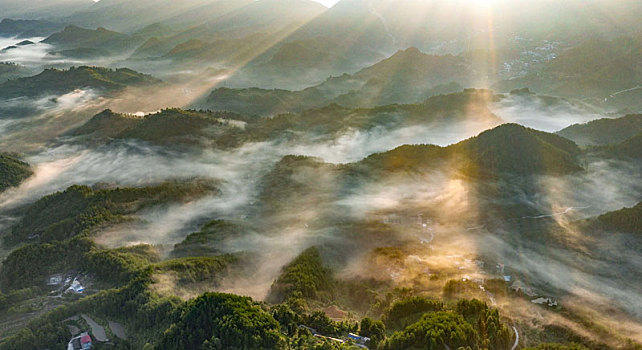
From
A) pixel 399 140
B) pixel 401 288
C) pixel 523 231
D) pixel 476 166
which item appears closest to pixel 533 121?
pixel 399 140

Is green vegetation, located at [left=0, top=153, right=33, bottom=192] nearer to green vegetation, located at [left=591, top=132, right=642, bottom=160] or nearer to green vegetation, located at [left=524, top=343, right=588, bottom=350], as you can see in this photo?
green vegetation, located at [left=524, top=343, right=588, bottom=350]

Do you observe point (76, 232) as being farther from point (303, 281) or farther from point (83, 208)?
point (303, 281)

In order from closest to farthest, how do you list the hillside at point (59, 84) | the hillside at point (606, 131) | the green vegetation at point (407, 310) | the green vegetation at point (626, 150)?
the green vegetation at point (407, 310), the green vegetation at point (626, 150), the hillside at point (606, 131), the hillside at point (59, 84)

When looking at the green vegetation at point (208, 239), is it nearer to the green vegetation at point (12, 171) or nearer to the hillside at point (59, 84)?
the green vegetation at point (12, 171)

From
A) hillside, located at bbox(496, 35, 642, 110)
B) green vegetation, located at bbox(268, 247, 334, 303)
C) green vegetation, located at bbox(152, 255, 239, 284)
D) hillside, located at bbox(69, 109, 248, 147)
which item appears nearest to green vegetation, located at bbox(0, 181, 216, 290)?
green vegetation, located at bbox(152, 255, 239, 284)

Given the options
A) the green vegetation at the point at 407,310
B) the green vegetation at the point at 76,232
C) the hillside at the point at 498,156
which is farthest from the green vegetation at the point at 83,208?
the green vegetation at the point at 407,310

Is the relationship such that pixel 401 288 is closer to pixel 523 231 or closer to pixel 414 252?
pixel 414 252
